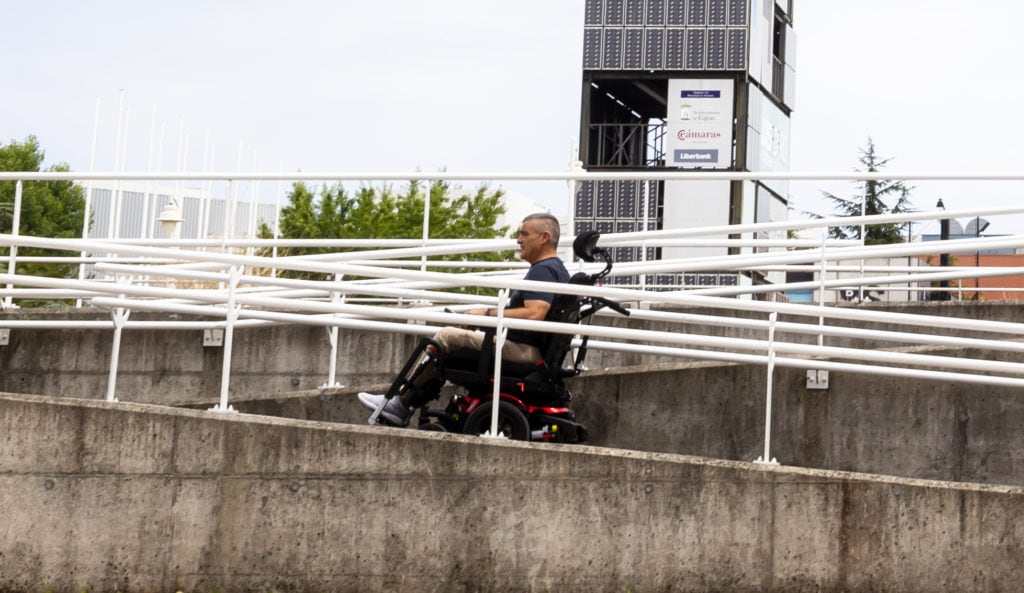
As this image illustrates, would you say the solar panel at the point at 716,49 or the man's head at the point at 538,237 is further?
the solar panel at the point at 716,49

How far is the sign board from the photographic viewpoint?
47438mm

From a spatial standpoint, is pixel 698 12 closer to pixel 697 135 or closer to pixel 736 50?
pixel 736 50

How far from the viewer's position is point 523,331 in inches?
313

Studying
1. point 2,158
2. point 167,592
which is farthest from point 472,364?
point 2,158

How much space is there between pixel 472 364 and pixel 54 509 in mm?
2128

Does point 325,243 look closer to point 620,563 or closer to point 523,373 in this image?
point 523,373

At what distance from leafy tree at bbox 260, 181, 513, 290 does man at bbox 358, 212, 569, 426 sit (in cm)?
2540

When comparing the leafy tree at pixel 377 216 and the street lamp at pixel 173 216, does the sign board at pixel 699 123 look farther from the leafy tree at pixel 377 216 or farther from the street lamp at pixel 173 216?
the street lamp at pixel 173 216

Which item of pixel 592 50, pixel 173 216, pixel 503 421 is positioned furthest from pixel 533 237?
pixel 592 50

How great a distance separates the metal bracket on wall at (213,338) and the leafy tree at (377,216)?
22535 mm


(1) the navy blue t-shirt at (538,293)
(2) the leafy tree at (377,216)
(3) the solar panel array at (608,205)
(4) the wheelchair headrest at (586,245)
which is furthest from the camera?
(3) the solar panel array at (608,205)

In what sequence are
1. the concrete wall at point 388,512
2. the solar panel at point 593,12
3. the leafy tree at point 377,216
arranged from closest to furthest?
the concrete wall at point 388,512 → the leafy tree at point 377,216 → the solar panel at point 593,12

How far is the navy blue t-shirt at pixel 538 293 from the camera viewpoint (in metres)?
7.92

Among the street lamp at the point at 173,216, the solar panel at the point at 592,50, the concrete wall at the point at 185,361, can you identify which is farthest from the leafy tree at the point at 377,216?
the concrete wall at the point at 185,361
